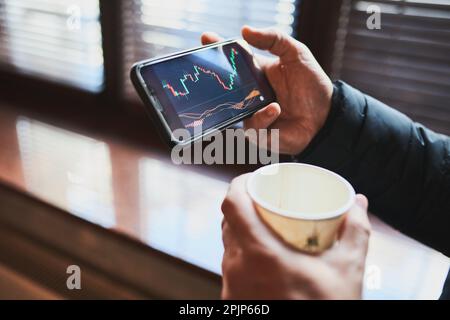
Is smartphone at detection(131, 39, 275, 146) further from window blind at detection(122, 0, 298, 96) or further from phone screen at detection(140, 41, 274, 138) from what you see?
window blind at detection(122, 0, 298, 96)

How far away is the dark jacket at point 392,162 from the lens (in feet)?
2.27

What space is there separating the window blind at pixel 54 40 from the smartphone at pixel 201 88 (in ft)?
2.50

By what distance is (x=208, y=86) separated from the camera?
2.29 feet

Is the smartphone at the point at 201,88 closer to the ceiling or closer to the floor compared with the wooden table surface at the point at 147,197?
closer to the ceiling

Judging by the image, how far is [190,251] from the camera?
910mm

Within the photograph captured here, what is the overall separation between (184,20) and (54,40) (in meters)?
0.54

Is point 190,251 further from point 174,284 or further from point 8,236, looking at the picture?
point 8,236

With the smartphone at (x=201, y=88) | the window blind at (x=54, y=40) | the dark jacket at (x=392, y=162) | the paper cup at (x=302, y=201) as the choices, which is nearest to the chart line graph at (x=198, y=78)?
the smartphone at (x=201, y=88)

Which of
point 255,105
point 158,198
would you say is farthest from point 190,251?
point 255,105

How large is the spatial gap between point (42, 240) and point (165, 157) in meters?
0.39

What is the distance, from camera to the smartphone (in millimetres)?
627

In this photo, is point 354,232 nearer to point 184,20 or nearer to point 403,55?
point 403,55

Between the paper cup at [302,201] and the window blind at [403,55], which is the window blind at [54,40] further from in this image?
the paper cup at [302,201]

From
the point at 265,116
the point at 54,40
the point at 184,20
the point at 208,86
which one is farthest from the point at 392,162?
the point at 54,40
